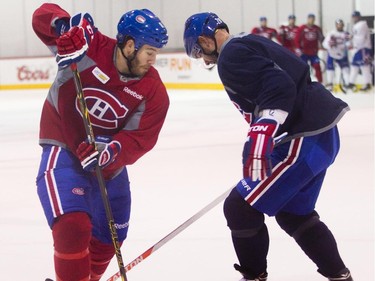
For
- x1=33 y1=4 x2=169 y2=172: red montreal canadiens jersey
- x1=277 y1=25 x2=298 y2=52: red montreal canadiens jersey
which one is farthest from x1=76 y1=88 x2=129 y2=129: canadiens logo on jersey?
x1=277 y1=25 x2=298 y2=52: red montreal canadiens jersey

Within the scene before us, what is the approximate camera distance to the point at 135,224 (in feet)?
13.4

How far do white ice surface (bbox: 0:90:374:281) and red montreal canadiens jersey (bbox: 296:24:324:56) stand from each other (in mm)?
5641

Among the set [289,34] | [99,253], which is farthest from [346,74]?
[99,253]

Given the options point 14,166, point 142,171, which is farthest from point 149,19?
point 14,166

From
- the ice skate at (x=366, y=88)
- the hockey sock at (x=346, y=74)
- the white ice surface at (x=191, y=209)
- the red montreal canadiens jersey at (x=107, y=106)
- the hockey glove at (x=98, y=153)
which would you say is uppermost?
the red montreal canadiens jersey at (x=107, y=106)

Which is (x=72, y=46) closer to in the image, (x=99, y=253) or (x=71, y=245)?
(x=71, y=245)

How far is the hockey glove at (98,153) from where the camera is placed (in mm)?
2545

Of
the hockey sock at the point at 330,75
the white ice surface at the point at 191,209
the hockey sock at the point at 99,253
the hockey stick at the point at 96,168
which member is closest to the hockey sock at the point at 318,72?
the hockey sock at the point at 330,75

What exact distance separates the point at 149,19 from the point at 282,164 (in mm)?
638

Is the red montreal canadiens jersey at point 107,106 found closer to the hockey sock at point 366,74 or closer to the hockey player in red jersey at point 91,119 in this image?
the hockey player in red jersey at point 91,119

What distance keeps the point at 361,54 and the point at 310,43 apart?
38.0 inches

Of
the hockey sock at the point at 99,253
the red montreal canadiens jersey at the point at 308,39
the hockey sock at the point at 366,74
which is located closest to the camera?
the hockey sock at the point at 99,253

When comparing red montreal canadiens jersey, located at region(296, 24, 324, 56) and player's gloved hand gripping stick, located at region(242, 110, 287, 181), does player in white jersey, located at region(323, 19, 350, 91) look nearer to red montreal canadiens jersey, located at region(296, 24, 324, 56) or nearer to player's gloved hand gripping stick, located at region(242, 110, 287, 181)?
red montreal canadiens jersey, located at region(296, 24, 324, 56)

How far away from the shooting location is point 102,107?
269cm
